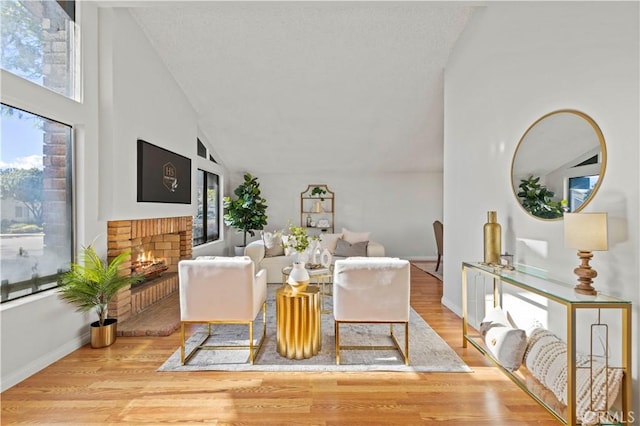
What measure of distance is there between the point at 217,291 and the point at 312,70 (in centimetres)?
337

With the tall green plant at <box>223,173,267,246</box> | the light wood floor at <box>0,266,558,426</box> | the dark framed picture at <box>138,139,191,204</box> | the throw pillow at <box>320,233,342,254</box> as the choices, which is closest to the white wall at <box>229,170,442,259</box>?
the tall green plant at <box>223,173,267,246</box>

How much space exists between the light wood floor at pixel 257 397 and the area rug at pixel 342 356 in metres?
0.10

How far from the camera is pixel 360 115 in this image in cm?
571

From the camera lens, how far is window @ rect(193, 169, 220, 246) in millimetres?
6313

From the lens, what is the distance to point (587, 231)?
6.40ft

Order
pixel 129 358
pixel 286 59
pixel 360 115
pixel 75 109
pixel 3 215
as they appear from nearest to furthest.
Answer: pixel 3 215 < pixel 129 358 < pixel 75 109 < pixel 286 59 < pixel 360 115

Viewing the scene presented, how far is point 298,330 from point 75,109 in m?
2.75

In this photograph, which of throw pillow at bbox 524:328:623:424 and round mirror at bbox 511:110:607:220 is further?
round mirror at bbox 511:110:607:220

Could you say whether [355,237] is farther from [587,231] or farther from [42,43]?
[42,43]

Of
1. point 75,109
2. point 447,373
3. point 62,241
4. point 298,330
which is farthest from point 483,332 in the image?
point 75,109

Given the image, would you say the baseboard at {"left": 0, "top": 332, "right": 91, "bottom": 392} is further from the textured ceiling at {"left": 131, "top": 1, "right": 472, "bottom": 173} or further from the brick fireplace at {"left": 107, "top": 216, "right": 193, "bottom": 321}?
the textured ceiling at {"left": 131, "top": 1, "right": 472, "bottom": 173}

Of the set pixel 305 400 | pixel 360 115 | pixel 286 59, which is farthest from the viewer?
pixel 360 115

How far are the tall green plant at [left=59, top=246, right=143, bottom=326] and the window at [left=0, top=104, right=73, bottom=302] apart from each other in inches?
4.9

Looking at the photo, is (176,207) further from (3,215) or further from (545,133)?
(545,133)
